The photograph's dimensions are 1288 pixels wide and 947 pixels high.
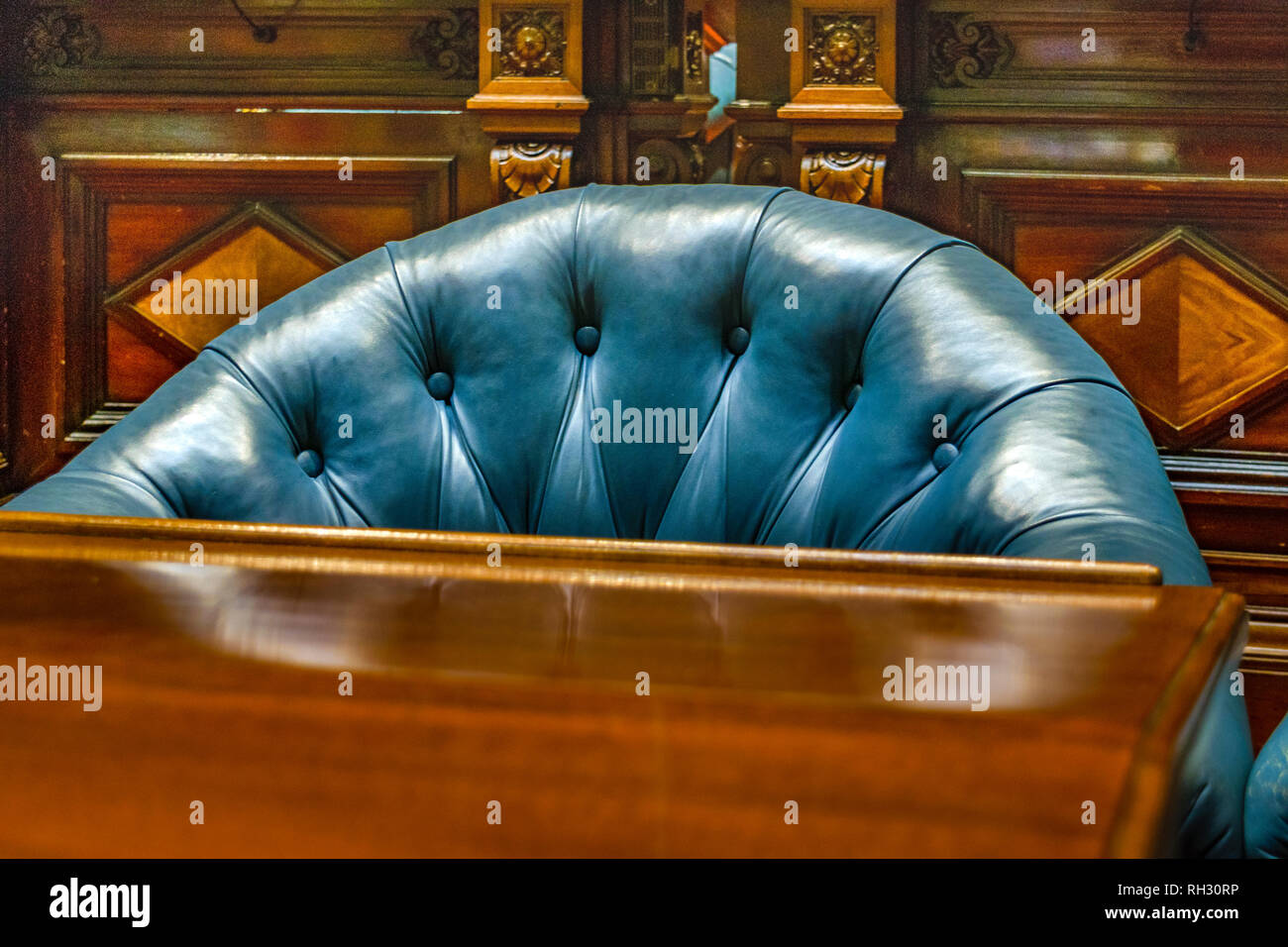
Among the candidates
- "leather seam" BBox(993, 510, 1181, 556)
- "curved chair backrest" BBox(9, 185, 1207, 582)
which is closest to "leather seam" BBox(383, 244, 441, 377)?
"curved chair backrest" BBox(9, 185, 1207, 582)

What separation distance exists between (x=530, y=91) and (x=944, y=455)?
2.71 feet

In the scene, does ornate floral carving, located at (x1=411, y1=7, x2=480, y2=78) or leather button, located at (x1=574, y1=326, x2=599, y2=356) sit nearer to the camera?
leather button, located at (x1=574, y1=326, x2=599, y2=356)

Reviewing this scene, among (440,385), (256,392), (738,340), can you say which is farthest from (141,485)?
(738,340)

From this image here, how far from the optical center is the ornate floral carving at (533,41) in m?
1.42

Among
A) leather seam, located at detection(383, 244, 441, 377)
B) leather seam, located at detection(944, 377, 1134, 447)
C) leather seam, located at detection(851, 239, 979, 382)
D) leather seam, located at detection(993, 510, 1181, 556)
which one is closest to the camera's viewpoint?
leather seam, located at detection(993, 510, 1181, 556)

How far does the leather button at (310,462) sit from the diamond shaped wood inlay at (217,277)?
0.57 m

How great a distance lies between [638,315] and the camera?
106 centimetres

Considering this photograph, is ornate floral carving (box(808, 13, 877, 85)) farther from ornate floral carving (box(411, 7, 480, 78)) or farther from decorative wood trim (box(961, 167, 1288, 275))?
ornate floral carving (box(411, 7, 480, 78))

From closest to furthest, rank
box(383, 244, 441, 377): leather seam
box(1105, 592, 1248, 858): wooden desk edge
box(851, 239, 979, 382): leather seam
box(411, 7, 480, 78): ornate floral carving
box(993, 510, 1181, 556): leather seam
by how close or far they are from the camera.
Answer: box(1105, 592, 1248, 858): wooden desk edge < box(993, 510, 1181, 556): leather seam < box(851, 239, 979, 382): leather seam < box(383, 244, 441, 377): leather seam < box(411, 7, 480, 78): ornate floral carving

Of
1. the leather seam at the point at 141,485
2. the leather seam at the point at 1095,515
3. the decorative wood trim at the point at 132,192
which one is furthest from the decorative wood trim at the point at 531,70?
the leather seam at the point at 1095,515

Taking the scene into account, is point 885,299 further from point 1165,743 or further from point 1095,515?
point 1165,743

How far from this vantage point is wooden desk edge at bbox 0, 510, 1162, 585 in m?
0.52
